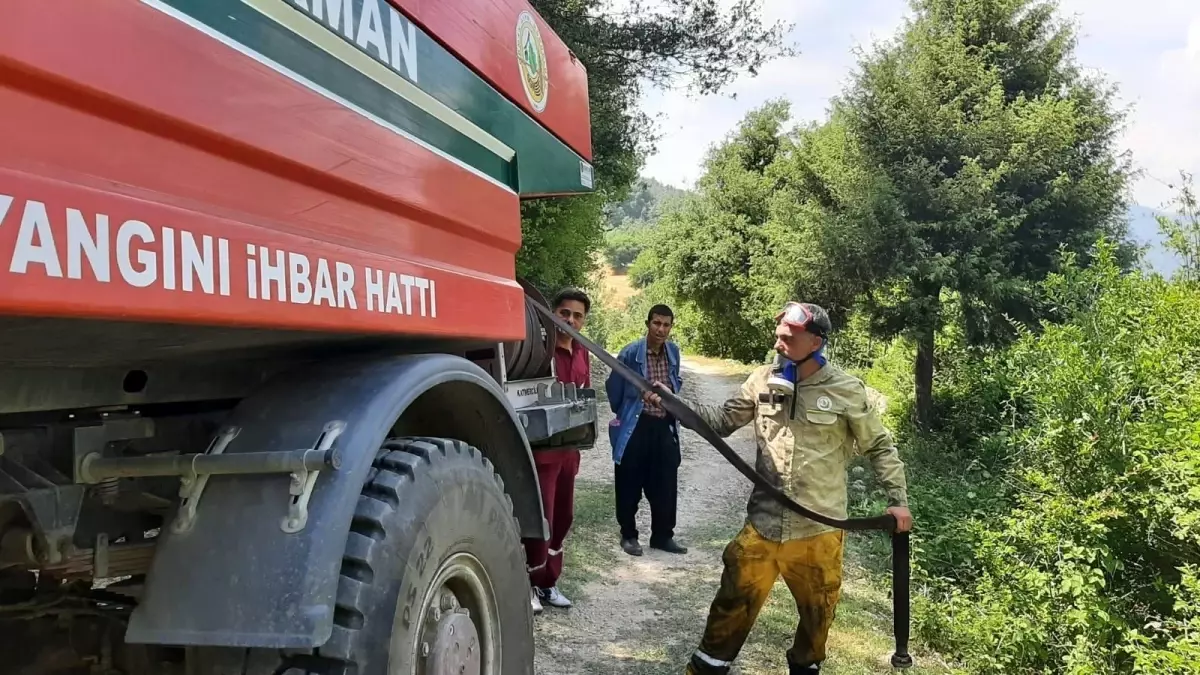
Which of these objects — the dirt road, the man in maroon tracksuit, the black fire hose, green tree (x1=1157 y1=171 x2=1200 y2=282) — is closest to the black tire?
the black fire hose

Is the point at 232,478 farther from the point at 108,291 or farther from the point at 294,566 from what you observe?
the point at 108,291

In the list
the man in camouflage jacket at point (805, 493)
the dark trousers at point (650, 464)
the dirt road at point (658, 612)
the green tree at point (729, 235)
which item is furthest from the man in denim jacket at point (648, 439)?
the green tree at point (729, 235)

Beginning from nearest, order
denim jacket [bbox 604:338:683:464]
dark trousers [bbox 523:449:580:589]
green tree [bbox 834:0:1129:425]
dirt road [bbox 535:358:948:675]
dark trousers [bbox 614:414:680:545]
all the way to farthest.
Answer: dirt road [bbox 535:358:948:675]
dark trousers [bbox 523:449:580:589]
denim jacket [bbox 604:338:683:464]
dark trousers [bbox 614:414:680:545]
green tree [bbox 834:0:1129:425]

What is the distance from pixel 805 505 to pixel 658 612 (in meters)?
1.88

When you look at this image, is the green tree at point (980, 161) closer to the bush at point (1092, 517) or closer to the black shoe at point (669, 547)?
the bush at point (1092, 517)

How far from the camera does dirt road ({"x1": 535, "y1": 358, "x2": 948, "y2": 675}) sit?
14.2ft

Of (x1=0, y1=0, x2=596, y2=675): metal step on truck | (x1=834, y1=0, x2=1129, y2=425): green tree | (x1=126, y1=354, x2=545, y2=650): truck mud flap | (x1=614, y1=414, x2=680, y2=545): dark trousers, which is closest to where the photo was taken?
(x1=0, y1=0, x2=596, y2=675): metal step on truck

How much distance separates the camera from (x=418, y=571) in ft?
5.43

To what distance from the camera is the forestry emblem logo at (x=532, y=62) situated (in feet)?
8.48

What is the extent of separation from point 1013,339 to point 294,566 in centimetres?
1063

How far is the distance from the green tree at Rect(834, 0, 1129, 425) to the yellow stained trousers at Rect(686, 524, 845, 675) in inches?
285

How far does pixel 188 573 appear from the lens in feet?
4.61

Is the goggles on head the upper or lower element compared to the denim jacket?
upper

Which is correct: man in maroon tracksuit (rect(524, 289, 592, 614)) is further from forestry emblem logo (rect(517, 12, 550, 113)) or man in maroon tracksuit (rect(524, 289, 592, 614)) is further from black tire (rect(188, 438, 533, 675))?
black tire (rect(188, 438, 533, 675))
